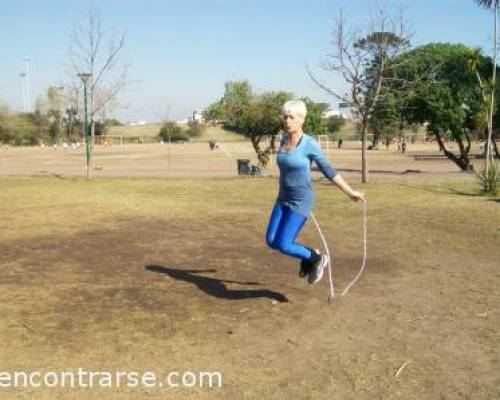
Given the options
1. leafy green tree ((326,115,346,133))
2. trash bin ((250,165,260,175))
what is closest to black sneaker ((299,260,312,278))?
trash bin ((250,165,260,175))

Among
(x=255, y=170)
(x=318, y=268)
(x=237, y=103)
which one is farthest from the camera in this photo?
(x=237, y=103)

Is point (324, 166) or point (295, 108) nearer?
point (295, 108)

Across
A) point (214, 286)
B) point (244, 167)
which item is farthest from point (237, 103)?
point (214, 286)

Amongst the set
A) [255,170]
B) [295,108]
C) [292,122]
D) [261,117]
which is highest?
[261,117]

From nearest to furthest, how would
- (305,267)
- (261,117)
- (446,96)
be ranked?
(305,267)
(446,96)
(261,117)

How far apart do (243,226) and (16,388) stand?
7326 millimetres

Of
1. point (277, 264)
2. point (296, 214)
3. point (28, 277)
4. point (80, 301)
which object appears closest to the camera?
point (296, 214)

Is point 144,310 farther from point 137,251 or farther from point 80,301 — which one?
point 137,251

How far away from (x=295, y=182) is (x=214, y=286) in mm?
1815

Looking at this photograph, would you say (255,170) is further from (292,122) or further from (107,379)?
(107,379)

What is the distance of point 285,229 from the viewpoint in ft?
17.5

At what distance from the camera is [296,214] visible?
17.3 feet

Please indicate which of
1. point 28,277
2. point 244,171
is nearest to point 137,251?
point 28,277

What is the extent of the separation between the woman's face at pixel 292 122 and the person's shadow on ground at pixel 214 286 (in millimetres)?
1765
